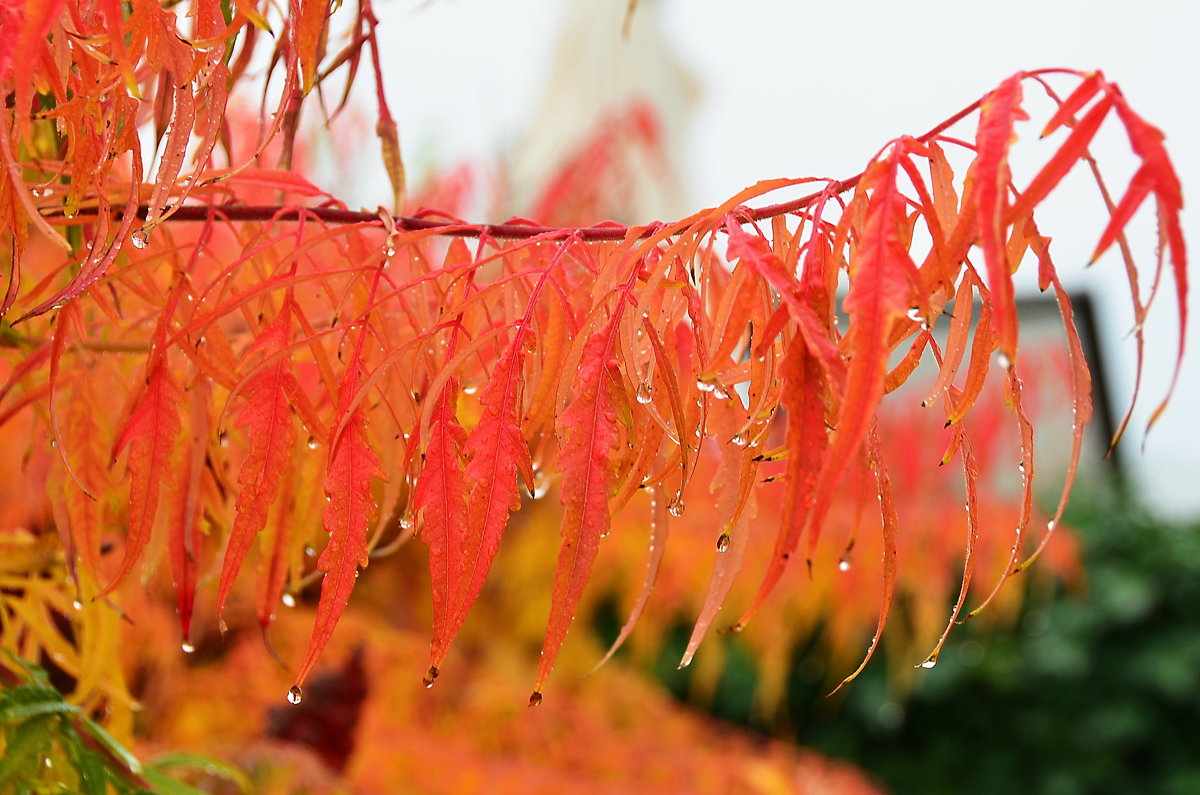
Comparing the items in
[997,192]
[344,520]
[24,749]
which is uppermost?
[997,192]

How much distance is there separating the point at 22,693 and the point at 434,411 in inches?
8.2

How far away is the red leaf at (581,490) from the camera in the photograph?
31cm

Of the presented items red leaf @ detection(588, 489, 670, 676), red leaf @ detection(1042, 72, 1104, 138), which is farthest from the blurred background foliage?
red leaf @ detection(1042, 72, 1104, 138)

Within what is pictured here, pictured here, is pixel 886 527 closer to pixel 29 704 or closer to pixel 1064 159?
pixel 1064 159

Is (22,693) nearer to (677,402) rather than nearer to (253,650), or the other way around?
(677,402)

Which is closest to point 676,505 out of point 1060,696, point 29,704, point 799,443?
point 799,443

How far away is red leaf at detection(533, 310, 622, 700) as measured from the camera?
0.31m

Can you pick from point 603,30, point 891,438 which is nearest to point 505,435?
point 891,438

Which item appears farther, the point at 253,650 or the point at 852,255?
the point at 253,650

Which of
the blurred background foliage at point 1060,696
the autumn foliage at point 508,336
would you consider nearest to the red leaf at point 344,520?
the autumn foliage at point 508,336

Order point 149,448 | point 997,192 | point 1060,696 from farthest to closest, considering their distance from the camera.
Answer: point 1060,696
point 149,448
point 997,192

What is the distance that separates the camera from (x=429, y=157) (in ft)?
9.53

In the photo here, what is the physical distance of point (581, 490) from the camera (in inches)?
12.4

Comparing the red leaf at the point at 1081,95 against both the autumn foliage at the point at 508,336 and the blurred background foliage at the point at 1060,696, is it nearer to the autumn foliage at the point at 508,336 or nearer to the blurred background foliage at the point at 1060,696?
the autumn foliage at the point at 508,336
